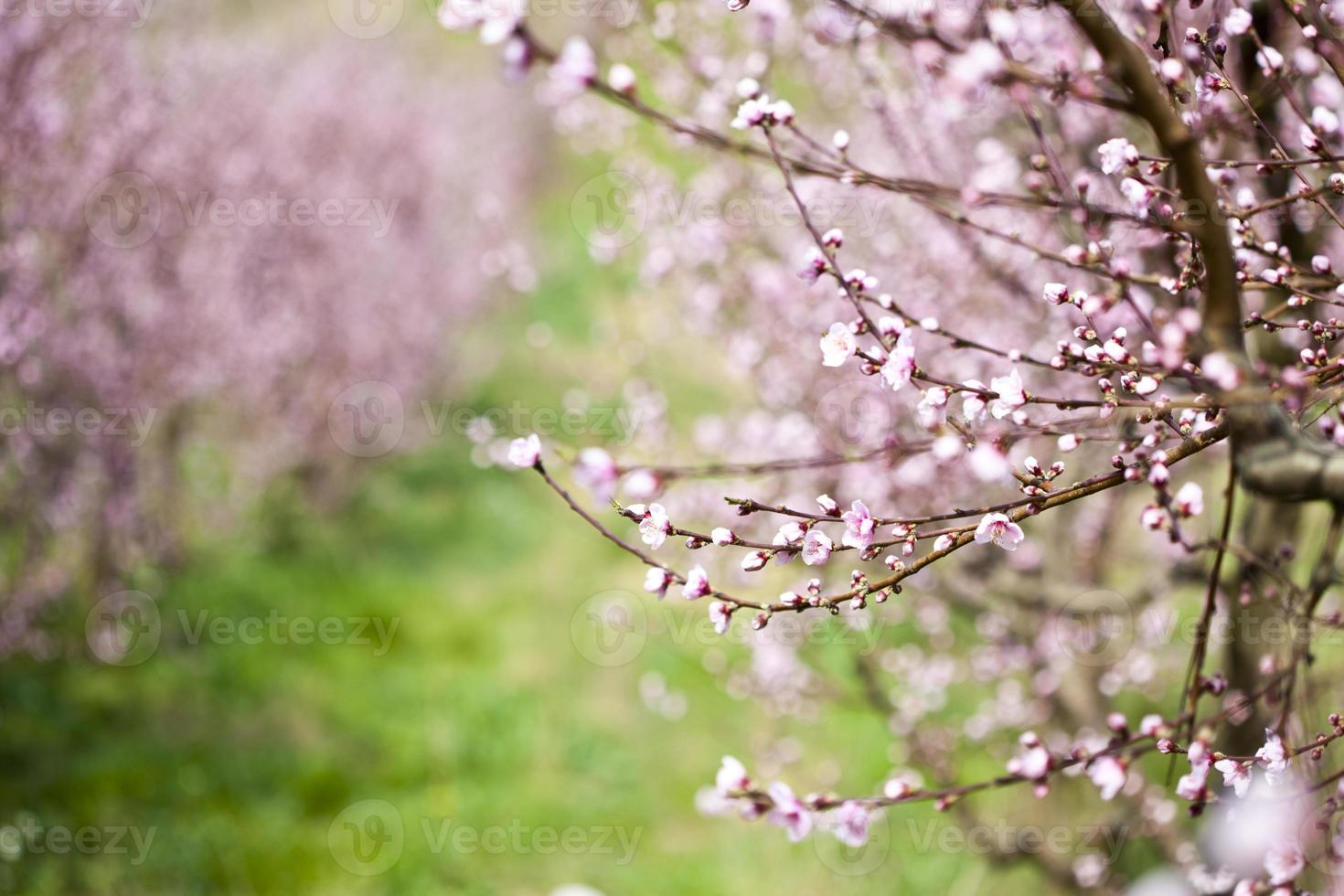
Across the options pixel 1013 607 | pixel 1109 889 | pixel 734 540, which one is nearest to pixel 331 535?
pixel 1013 607

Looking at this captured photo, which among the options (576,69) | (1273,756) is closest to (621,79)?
(576,69)

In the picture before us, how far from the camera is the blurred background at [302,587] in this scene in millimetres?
5363

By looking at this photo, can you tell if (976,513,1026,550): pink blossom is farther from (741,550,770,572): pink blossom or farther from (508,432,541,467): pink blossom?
(508,432,541,467): pink blossom

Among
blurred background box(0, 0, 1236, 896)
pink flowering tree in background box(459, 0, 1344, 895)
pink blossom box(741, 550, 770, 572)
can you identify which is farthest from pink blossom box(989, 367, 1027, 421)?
blurred background box(0, 0, 1236, 896)

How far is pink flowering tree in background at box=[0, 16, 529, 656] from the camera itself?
5906 mm

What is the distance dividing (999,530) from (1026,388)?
2528 millimetres

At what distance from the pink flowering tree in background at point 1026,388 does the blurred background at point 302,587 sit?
1.68ft

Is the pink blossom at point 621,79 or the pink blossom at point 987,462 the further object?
the pink blossom at point 621,79

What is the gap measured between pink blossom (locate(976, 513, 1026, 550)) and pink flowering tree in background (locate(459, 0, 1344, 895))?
0.05 feet

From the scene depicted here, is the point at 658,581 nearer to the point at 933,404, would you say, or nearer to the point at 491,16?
the point at 933,404

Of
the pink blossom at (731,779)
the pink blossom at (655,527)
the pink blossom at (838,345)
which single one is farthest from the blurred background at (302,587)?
the pink blossom at (838,345)

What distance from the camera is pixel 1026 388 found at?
4117mm

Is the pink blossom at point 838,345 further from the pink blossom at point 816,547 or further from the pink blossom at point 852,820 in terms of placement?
the pink blossom at point 852,820

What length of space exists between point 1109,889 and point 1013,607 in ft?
4.25
